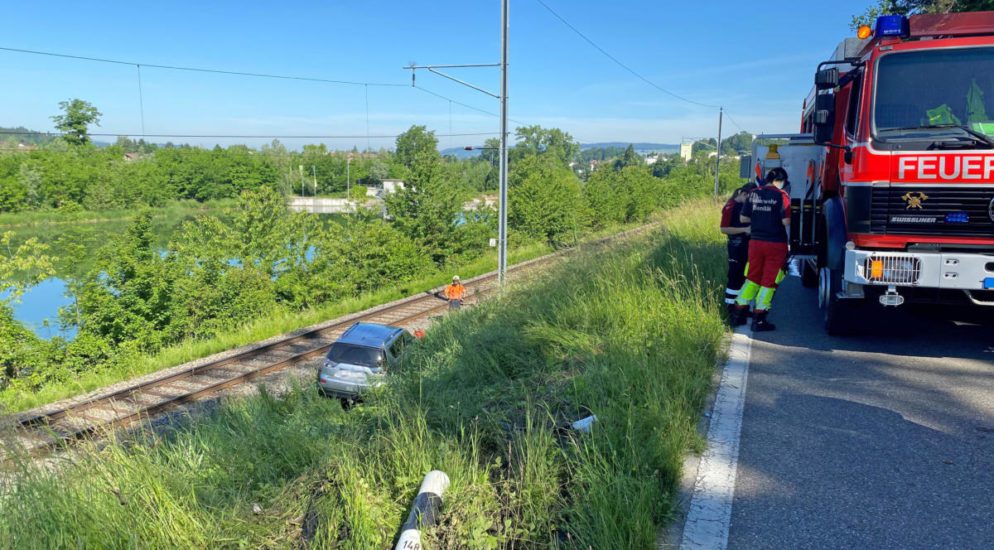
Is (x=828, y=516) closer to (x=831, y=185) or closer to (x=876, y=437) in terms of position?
(x=876, y=437)

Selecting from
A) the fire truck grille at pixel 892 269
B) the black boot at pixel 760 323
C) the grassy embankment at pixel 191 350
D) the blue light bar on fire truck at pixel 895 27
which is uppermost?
the blue light bar on fire truck at pixel 895 27

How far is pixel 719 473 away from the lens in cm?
358

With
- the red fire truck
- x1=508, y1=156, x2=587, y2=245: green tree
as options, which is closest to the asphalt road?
the red fire truck

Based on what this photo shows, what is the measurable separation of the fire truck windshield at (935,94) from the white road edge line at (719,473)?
2.67 meters

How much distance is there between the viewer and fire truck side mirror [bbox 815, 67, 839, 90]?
6082 millimetres

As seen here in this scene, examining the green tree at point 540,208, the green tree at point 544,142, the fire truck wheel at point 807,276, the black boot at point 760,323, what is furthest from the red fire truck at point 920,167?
the green tree at point 544,142

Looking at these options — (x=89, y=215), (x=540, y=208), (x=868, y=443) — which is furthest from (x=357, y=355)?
(x=89, y=215)

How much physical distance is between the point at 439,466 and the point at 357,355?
826 centimetres

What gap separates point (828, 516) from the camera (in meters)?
3.13

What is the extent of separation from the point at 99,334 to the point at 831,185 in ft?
68.4

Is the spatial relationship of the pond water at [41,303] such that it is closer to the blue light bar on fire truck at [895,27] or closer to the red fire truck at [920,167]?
the red fire truck at [920,167]

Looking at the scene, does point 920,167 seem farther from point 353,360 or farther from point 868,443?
point 353,360

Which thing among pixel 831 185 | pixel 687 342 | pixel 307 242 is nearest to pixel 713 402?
pixel 687 342

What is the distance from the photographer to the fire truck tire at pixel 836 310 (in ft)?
20.7
